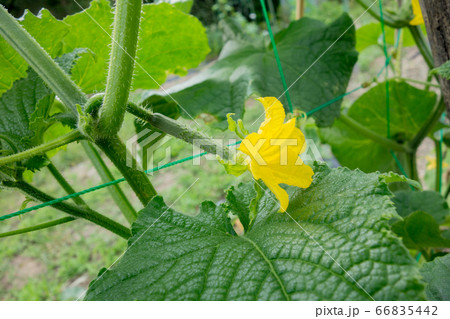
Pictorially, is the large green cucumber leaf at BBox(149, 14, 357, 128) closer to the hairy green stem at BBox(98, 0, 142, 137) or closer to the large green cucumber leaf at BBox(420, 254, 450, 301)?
the hairy green stem at BBox(98, 0, 142, 137)

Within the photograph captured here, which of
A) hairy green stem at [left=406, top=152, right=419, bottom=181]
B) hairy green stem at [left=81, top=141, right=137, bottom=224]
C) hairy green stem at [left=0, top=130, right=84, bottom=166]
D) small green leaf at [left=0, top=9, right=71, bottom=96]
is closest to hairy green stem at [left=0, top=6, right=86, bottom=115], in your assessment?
hairy green stem at [left=0, top=130, right=84, bottom=166]

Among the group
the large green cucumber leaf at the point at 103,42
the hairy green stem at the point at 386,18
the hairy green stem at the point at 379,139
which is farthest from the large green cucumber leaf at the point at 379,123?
the large green cucumber leaf at the point at 103,42

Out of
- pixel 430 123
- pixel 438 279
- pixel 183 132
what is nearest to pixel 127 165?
pixel 183 132

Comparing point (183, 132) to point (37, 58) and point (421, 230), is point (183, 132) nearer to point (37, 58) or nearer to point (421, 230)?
point (37, 58)

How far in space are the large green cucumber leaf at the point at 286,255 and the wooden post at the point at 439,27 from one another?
0.36 m

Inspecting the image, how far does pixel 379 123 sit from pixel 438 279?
2.61ft

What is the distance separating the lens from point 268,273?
1.53 ft

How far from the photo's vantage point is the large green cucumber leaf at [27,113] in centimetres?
64

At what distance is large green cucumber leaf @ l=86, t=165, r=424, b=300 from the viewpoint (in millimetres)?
425

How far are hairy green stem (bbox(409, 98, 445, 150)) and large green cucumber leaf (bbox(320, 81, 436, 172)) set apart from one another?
71 millimetres

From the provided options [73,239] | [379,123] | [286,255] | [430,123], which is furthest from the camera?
[73,239]

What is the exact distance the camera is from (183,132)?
1.94 ft

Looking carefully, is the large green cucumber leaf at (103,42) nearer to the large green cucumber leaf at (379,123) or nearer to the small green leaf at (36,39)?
the small green leaf at (36,39)
